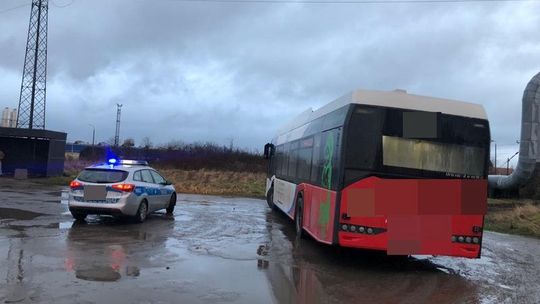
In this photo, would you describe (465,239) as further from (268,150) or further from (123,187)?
(268,150)

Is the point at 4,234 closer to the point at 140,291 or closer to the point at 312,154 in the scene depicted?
the point at 140,291

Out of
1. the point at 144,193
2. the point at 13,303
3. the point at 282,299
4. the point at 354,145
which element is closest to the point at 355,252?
the point at 354,145

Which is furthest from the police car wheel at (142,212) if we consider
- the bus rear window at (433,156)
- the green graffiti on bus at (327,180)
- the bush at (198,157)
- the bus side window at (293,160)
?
the bush at (198,157)

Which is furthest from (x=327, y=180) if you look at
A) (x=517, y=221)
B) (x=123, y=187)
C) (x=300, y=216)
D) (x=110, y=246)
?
(x=517, y=221)

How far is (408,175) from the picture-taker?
994 centimetres

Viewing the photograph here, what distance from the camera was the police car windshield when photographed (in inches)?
556

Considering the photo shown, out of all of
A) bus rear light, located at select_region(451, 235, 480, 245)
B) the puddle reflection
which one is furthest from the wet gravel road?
bus rear light, located at select_region(451, 235, 480, 245)

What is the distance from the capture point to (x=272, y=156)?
21.4 m

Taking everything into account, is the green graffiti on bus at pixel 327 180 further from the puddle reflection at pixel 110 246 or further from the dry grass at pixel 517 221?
the dry grass at pixel 517 221

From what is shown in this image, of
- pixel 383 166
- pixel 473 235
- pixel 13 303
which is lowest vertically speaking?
pixel 13 303

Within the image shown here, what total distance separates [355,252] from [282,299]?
4984mm

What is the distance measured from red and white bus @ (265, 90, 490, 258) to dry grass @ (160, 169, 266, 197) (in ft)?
71.8

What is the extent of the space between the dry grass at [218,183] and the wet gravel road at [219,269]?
56.9ft

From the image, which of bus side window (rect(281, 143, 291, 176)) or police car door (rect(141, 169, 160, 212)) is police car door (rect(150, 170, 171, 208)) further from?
bus side window (rect(281, 143, 291, 176))
